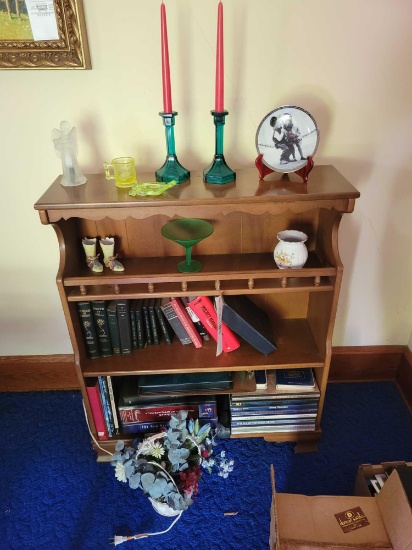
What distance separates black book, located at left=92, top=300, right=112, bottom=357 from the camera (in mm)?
1314

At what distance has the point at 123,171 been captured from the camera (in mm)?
1159

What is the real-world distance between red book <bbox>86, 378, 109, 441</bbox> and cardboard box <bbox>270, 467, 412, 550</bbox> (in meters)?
0.64

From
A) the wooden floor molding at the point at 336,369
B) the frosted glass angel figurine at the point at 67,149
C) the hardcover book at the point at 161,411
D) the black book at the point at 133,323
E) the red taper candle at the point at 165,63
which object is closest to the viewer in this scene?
the red taper candle at the point at 165,63

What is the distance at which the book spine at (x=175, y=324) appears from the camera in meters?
1.37

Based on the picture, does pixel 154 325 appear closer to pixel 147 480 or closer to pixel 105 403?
pixel 105 403

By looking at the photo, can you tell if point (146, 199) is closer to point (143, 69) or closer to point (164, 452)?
point (143, 69)

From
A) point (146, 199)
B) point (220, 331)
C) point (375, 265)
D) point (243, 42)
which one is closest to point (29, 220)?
point (146, 199)

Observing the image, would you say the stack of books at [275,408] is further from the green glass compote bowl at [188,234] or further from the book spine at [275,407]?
the green glass compote bowl at [188,234]

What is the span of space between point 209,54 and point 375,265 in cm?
91

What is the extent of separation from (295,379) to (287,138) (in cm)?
79

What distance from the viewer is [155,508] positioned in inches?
52.2

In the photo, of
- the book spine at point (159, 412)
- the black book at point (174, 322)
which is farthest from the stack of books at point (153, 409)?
the black book at point (174, 322)

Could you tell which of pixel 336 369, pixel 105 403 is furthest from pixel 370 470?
pixel 105 403

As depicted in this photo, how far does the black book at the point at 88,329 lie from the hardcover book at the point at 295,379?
62cm
